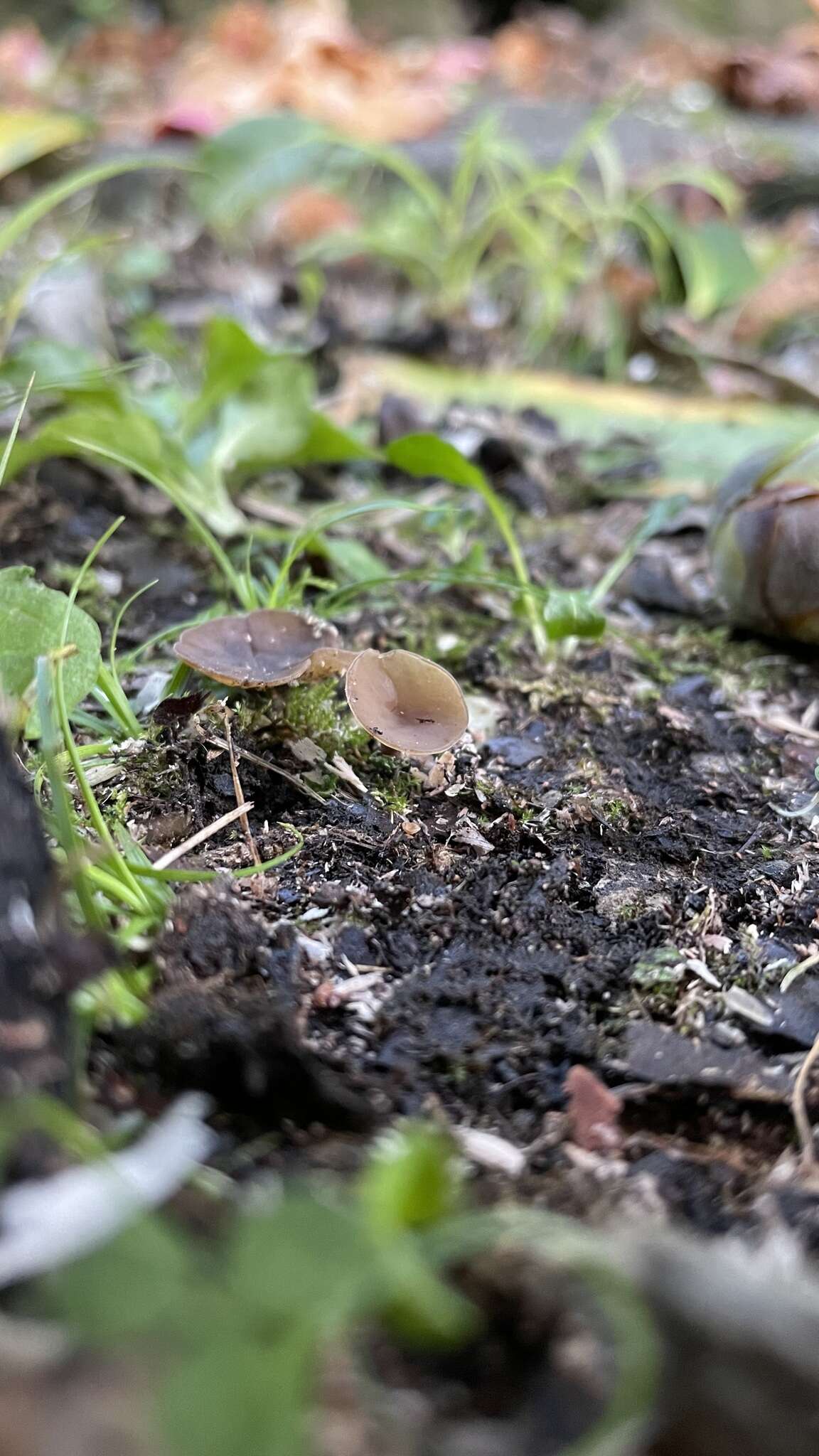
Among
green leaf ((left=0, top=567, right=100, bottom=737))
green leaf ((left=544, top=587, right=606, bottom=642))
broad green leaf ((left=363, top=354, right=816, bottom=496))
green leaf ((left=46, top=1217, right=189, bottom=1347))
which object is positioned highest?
green leaf ((left=46, top=1217, right=189, bottom=1347))

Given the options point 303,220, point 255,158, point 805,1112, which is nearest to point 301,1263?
point 805,1112

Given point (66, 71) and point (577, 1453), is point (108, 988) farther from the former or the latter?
point (66, 71)

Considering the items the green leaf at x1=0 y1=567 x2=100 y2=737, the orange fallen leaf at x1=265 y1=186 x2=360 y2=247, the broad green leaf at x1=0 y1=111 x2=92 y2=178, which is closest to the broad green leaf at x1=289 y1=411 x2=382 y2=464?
the green leaf at x1=0 y1=567 x2=100 y2=737

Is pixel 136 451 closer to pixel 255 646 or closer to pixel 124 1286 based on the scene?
pixel 255 646

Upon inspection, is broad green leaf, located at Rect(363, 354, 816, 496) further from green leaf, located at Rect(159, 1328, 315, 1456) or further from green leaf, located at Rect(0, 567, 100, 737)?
green leaf, located at Rect(159, 1328, 315, 1456)

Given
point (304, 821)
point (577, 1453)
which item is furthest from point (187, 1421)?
point (304, 821)

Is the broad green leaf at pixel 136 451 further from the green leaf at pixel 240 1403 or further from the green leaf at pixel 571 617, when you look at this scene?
the green leaf at pixel 240 1403

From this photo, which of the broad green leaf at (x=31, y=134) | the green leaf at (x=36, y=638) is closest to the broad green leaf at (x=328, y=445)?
the green leaf at (x=36, y=638)
